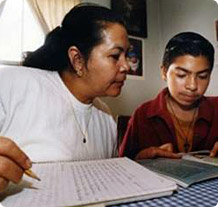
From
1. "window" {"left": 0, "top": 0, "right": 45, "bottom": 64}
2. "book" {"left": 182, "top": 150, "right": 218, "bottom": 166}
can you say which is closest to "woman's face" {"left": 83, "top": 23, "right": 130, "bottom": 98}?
"book" {"left": 182, "top": 150, "right": 218, "bottom": 166}

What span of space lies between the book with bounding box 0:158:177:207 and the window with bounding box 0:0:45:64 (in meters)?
Answer: 0.60

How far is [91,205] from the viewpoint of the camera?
0.22 meters

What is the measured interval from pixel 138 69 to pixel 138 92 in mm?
76

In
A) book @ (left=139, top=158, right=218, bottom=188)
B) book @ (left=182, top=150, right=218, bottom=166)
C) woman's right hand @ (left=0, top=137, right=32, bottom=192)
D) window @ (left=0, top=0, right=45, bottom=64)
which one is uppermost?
window @ (left=0, top=0, right=45, bottom=64)

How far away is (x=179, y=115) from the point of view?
2.31 ft

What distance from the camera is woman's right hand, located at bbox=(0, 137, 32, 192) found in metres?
0.22

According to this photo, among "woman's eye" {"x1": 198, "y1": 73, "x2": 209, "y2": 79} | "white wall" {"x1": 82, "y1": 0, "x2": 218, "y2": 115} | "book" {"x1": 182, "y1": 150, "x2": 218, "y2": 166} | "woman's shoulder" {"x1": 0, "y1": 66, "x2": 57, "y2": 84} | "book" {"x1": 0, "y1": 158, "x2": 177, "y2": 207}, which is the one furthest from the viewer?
"white wall" {"x1": 82, "y1": 0, "x2": 218, "y2": 115}

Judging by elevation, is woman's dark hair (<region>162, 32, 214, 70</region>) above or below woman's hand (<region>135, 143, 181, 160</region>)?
above

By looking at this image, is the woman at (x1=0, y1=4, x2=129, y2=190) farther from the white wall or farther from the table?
the table

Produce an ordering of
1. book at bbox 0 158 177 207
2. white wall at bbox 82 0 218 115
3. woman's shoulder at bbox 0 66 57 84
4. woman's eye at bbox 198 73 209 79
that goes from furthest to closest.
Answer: white wall at bbox 82 0 218 115
woman's eye at bbox 198 73 209 79
woman's shoulder at bbox 0 66 57 84
book at bbox 0 158 177 207

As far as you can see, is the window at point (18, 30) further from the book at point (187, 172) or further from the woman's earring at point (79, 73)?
the book at point (187, 172)

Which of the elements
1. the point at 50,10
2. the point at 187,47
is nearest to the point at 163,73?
the point at 187,47

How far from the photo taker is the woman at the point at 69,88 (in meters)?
0.52

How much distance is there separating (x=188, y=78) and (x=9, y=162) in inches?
20.1
